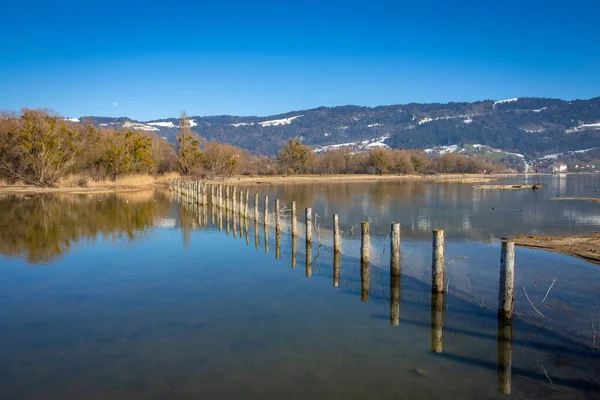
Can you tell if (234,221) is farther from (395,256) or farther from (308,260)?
(395,256)

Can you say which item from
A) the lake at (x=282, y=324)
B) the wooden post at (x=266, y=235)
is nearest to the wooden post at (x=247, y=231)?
the lake at (x=282, y=324)

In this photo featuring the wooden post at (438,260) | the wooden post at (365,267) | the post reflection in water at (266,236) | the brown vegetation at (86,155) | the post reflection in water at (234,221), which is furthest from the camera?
the brown vegetation at (86,155)

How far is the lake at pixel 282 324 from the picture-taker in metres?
7.03

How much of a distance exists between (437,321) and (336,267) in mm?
4787

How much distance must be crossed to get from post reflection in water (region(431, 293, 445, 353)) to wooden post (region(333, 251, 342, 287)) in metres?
2.48

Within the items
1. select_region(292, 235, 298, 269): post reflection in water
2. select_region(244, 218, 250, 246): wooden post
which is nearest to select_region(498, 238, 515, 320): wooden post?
select_region(292, 235, 298, 269): post reflection in water

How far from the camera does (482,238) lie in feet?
64.8

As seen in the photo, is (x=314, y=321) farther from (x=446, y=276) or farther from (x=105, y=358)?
(x=446, y=276)

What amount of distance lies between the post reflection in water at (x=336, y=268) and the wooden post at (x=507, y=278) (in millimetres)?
4030

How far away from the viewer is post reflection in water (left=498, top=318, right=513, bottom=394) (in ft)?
23.0

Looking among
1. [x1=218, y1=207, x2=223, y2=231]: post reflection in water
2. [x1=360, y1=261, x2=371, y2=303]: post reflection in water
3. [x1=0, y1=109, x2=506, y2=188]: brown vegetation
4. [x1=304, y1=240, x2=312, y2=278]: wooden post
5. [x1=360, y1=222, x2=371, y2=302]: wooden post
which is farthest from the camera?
[x1=0, y1=109, x2=506, y2=188]: brown vegetation

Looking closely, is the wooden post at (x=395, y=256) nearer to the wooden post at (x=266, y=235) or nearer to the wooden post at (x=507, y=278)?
the wooden post at (x=507, y=278)

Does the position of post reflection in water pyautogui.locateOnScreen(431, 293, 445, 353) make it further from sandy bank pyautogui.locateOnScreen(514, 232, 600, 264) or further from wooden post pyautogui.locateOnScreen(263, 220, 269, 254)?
wooden post pyautogui.locateOnScreen(263, 220, 269, 254)

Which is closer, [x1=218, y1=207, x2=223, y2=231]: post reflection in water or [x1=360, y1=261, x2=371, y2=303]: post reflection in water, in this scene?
[x1=360, y1=261, x2=371, y2=303]: post reflection in water
